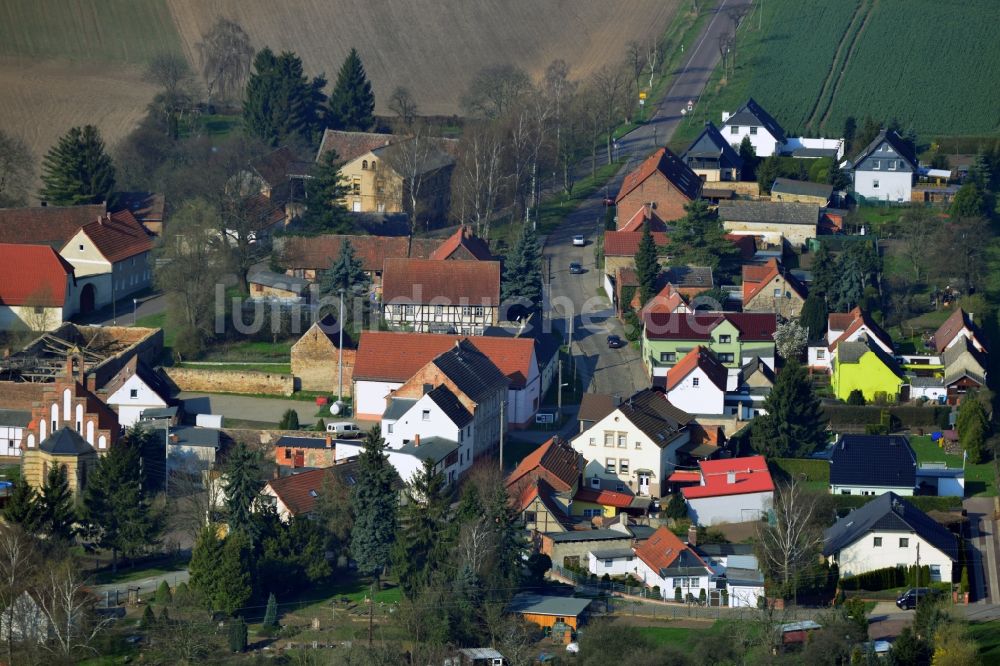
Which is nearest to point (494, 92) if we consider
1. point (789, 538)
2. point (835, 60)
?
point (835, 60)

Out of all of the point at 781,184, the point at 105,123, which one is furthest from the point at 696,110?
the point at 105,123

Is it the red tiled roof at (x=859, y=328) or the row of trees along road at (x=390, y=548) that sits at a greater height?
the red tiled roof at (x=859, y=328)

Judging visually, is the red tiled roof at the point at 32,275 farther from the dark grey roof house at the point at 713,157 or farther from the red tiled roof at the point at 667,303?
the dark grey roof house at the point at 713,157

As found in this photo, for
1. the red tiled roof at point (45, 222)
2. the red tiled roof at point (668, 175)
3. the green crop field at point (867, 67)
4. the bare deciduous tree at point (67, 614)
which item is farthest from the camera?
the green crop field at point (867, 67)

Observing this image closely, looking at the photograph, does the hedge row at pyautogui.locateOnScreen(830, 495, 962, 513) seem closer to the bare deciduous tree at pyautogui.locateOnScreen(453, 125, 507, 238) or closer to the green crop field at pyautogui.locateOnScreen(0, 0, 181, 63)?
the bare deciduous tree at pyautogui.locateOnScreen(453, 125, 507, 238)

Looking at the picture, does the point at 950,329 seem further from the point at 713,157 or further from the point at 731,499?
the point at 713,157

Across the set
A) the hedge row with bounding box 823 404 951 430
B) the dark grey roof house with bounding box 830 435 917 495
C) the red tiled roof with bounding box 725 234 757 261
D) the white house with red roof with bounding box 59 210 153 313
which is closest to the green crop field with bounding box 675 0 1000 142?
the red tiled roof with bounding box 725 234 757 261

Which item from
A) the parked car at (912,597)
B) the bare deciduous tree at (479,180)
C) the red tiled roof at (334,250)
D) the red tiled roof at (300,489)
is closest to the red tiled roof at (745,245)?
the bare deciduous tree at (479,180)
